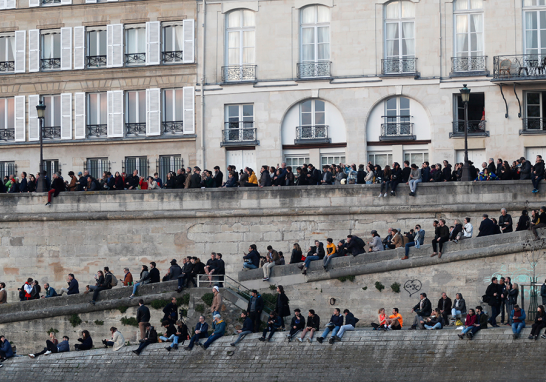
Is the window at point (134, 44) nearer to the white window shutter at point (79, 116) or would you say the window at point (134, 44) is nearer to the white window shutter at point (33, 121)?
the white window shutter at point (79, 116)

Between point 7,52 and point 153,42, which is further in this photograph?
point 7,52

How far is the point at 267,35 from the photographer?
35.4 meters

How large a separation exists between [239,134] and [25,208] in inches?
341

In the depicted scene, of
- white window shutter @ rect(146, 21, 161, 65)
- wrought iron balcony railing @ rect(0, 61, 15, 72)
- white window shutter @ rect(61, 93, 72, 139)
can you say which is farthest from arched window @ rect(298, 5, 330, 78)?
wrought iron balcony railing @ rect(0, 61, 15, 72)

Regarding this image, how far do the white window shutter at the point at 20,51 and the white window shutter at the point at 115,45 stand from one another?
3379 mm

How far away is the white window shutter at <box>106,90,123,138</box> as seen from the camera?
121ft

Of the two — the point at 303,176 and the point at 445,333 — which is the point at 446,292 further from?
the point at 303,176

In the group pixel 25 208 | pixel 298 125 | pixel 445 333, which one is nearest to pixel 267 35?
pixel 298 125

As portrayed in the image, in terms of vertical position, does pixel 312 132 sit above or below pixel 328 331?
above

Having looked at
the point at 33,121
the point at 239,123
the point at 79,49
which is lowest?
the point at 239,123

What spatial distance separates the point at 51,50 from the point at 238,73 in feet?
24.9

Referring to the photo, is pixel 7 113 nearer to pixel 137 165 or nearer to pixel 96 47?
pixel 96 47

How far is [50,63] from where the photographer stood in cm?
3766

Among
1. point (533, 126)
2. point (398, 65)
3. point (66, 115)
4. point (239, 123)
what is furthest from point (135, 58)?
point (533, 126)
